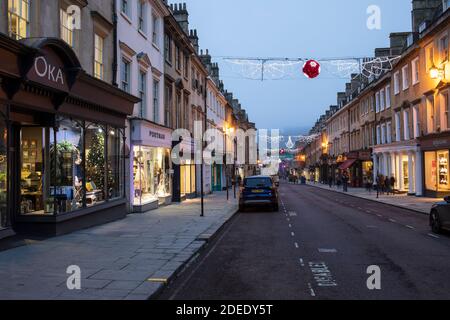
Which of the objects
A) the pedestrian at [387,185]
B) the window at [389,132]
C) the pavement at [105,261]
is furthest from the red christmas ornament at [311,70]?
the window at [389,132]

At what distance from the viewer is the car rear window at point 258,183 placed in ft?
69.6

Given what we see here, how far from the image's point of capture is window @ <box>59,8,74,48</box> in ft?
41.1

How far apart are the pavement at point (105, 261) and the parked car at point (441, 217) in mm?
6646

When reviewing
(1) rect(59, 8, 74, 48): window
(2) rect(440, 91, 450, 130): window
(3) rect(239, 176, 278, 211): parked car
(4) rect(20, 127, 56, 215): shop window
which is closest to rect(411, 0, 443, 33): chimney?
(2) rect(440, 91, 450, 130): window

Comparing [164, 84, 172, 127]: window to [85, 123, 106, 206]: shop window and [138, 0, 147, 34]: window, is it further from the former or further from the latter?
[85, 123, 106, 206]: shop window

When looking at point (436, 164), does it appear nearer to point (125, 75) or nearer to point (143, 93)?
point (143, 93)

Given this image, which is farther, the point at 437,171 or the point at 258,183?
the point at 437,171

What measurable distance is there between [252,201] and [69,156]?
1033cm

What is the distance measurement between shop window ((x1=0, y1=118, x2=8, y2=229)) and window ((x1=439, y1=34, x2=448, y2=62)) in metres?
23.5

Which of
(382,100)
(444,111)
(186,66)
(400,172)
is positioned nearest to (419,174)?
(400,172)

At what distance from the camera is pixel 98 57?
50.0 ft

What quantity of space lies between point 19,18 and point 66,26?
103 inches
